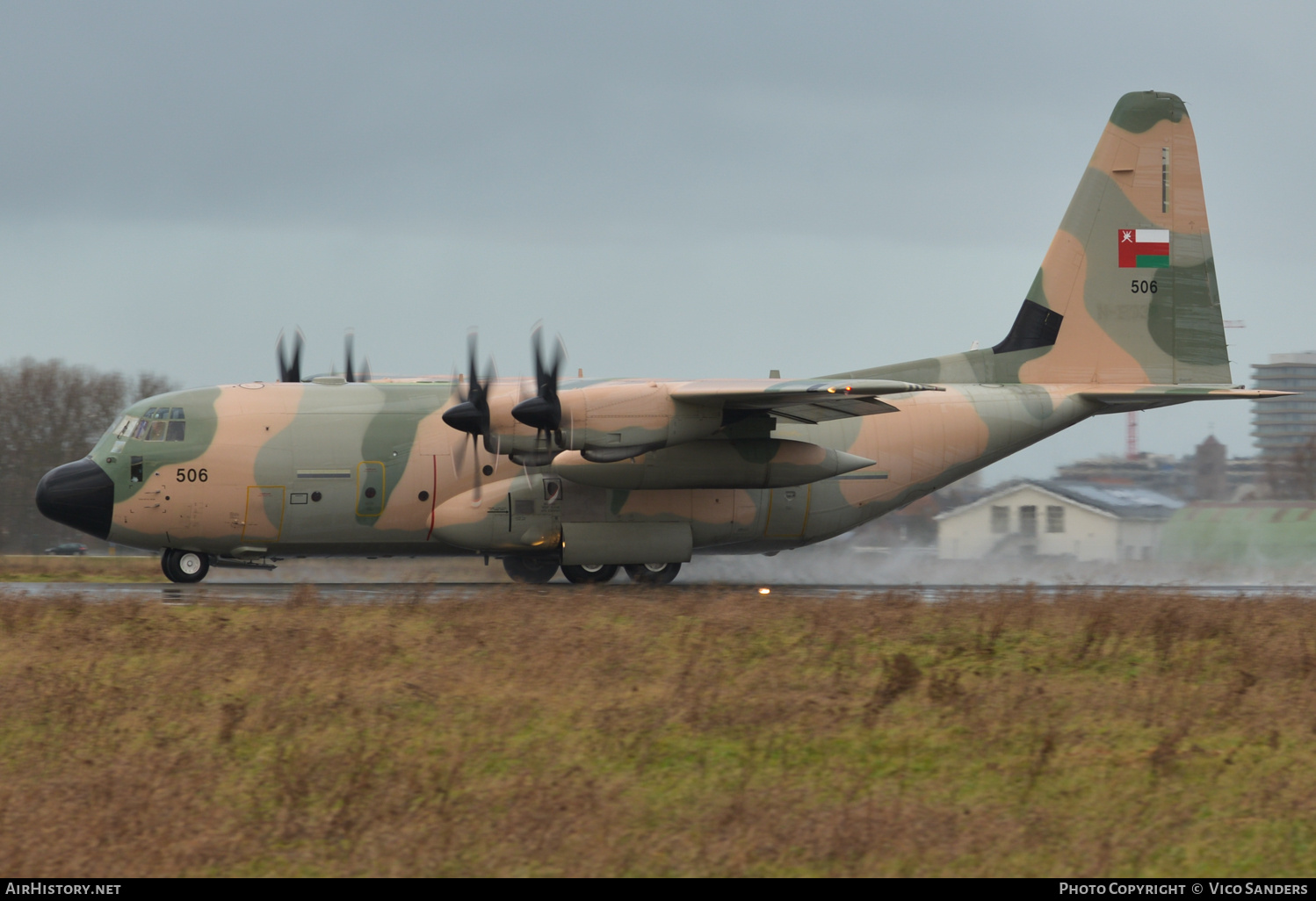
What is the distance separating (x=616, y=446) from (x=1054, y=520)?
10231 millimetres

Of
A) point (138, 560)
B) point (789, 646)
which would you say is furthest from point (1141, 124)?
point (138, 560)

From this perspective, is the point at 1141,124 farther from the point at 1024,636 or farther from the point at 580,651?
the point at 580,651

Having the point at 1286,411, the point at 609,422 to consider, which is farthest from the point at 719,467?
the point at 1286,411

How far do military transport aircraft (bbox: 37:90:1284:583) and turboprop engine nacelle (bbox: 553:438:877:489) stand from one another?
0.03 m

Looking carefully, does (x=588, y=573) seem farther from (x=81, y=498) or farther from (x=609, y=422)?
(x=81, y=498)

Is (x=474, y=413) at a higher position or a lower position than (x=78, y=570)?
higher

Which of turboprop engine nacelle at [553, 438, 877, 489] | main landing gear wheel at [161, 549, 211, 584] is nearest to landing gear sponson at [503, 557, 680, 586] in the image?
turboprop engine nacelle at [553, 438, 877, 489]

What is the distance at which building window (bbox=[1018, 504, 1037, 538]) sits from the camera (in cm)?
2427

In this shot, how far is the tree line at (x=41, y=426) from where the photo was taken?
133ft

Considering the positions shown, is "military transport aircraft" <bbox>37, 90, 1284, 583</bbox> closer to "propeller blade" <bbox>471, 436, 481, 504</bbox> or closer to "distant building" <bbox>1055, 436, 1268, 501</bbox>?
"propeller blade" <bbox>471, 436, 481, 504</bbox>

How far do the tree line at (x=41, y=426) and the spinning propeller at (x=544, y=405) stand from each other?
85.0ft

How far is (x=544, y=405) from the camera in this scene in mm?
18656

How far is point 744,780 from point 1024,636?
6439 millimetres
